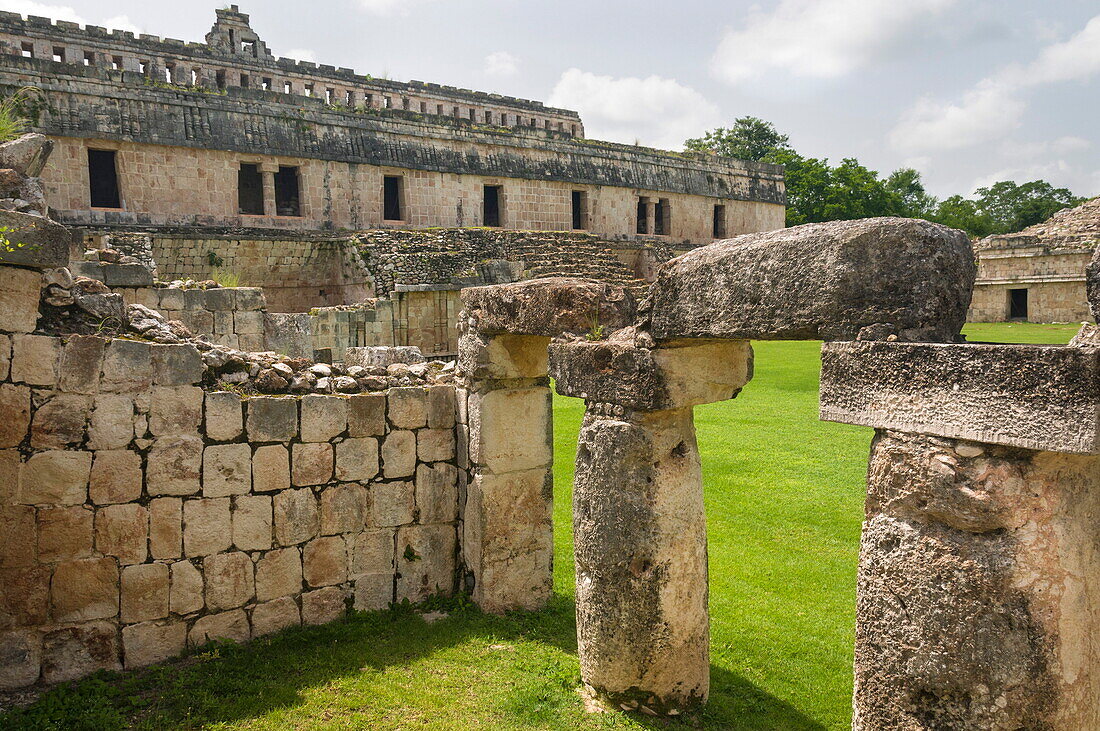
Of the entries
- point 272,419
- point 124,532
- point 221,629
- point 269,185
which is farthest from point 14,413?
point 269,185

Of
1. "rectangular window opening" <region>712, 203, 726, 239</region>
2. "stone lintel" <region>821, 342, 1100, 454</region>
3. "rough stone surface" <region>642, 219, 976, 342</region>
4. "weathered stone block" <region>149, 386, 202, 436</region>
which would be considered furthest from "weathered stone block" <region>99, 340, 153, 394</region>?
"rectangular window opening" <region>712, 203, 726, 239</region>

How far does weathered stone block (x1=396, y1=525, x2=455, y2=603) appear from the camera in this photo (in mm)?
6332

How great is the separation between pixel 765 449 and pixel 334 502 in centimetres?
711

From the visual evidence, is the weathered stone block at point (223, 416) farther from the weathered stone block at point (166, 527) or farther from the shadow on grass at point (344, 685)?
the shadow on grass at point (344, 685)

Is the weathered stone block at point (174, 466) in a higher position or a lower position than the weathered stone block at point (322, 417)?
lower

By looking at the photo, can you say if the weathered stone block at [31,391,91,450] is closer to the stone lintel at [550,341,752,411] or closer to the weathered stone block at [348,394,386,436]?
the weathered stone block at [348,394,386,436]

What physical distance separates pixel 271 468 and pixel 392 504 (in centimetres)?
105

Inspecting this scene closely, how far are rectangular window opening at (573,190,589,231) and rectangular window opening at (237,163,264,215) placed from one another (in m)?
9.60

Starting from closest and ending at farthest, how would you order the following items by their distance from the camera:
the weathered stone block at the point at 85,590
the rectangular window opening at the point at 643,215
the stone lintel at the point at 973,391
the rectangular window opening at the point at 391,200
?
the stone lintel at the point at 973,391 < the weathered stone block at the point at 85,590 < the rectangular window opening at the point at 391,200 < the rectangular window opening at the point at 643,215

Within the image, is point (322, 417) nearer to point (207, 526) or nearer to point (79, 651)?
point (207, 526)

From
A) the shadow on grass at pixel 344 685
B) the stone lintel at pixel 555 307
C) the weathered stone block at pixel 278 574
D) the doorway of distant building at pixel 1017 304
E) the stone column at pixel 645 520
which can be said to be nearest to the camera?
the stone column at pixel 645 520

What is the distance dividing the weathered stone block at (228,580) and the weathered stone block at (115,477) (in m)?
0.75

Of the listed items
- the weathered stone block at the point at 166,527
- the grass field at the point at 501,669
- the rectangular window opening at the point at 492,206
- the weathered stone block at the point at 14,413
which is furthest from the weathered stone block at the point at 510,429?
the rectangular window opening at the point at 492,206

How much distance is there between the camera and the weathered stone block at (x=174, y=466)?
5289 millimetres
